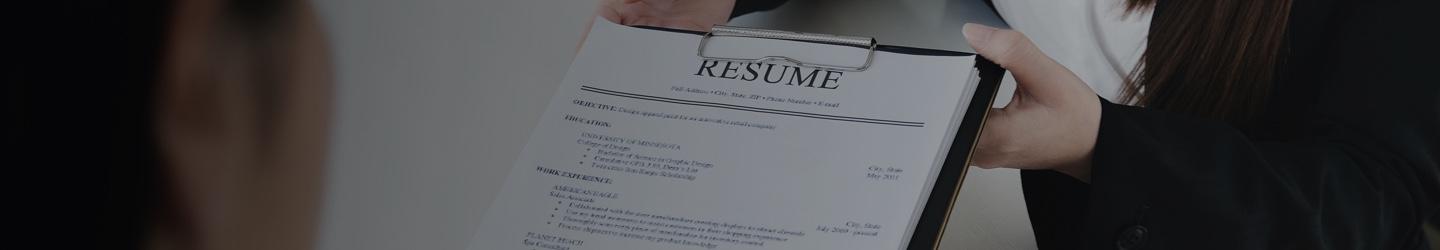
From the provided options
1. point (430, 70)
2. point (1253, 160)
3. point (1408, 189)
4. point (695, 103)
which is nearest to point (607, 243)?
point (695, 103)

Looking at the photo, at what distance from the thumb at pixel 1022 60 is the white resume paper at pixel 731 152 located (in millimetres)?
41

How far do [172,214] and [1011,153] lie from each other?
49 cm

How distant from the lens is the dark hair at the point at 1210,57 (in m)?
0.89

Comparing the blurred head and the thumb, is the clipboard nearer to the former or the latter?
the thumb

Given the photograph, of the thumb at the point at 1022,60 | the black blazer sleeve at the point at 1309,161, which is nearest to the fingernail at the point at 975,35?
the thumb at the point at 1022,60

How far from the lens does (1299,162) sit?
29.6 inches

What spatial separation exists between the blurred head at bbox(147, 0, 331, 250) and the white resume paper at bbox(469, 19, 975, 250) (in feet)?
0.37

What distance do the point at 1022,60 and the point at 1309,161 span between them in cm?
28

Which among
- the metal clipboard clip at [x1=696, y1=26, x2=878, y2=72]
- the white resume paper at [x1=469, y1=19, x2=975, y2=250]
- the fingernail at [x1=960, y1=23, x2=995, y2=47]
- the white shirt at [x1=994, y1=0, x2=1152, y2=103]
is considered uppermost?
the white shirt at [x1=994, y1=0, x2=1152, y2=103]

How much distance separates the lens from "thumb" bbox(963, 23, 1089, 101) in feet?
1.90

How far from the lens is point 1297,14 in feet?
2.87

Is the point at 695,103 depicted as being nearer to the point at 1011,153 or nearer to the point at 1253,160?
the point at 1011,153

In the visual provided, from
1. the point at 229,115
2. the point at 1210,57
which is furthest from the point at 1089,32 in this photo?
the point at 229,115

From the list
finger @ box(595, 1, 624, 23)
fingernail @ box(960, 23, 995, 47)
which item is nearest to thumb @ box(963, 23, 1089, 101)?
fingernail @ box(960, 23, 995, 47)
